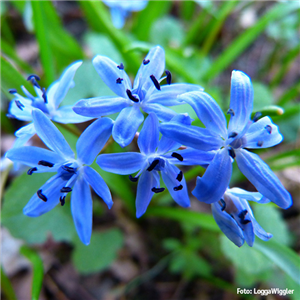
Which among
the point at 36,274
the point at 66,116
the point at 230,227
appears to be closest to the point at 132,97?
the point at 66,116

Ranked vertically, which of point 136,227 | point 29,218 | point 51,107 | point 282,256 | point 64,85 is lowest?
point 136,227

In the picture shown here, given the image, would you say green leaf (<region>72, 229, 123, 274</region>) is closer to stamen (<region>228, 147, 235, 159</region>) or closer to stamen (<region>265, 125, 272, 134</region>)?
stamen (<region>228, 147, 235, 159</region>)

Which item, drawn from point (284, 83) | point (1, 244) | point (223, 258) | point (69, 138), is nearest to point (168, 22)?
point (284, 83)

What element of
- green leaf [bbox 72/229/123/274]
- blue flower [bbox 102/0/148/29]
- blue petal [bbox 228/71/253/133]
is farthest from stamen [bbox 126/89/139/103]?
blue flower [bbox 102/0/148/29]

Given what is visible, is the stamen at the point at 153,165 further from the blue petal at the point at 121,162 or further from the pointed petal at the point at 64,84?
the pointed petal at the point at 64,84

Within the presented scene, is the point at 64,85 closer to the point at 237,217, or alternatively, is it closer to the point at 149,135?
the point at 149,135

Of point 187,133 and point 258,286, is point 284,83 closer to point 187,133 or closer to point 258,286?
point 258,286
